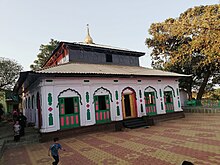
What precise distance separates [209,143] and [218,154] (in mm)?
1443

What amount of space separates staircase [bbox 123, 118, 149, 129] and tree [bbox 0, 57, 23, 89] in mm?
19369

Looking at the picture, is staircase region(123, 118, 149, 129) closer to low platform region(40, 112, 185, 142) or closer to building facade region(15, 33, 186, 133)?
low platform region(40, 112, 185, 142)

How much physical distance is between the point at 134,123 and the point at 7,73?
2050 cm

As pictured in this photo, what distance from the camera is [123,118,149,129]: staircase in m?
12.3

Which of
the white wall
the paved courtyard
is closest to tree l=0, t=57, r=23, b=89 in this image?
the white wall

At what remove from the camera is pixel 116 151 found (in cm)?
704

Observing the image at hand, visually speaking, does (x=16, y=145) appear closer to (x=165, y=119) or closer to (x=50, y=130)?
(x=50, y=130)

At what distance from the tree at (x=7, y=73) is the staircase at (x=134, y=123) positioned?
19.4 meters

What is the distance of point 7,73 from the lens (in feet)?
→ 75.6

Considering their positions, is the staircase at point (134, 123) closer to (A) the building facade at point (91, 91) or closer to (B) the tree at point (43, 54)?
(A) the building facade at point (91, 91)

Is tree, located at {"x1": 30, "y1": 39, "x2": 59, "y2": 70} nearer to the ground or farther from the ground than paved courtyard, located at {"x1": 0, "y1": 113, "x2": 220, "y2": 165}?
farther from the ground

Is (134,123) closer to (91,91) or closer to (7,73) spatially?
(91,91)

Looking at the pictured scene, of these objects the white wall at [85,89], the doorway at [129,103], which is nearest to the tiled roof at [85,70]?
the white wall at [85,89]

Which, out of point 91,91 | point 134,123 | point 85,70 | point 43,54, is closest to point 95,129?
point 91,91
